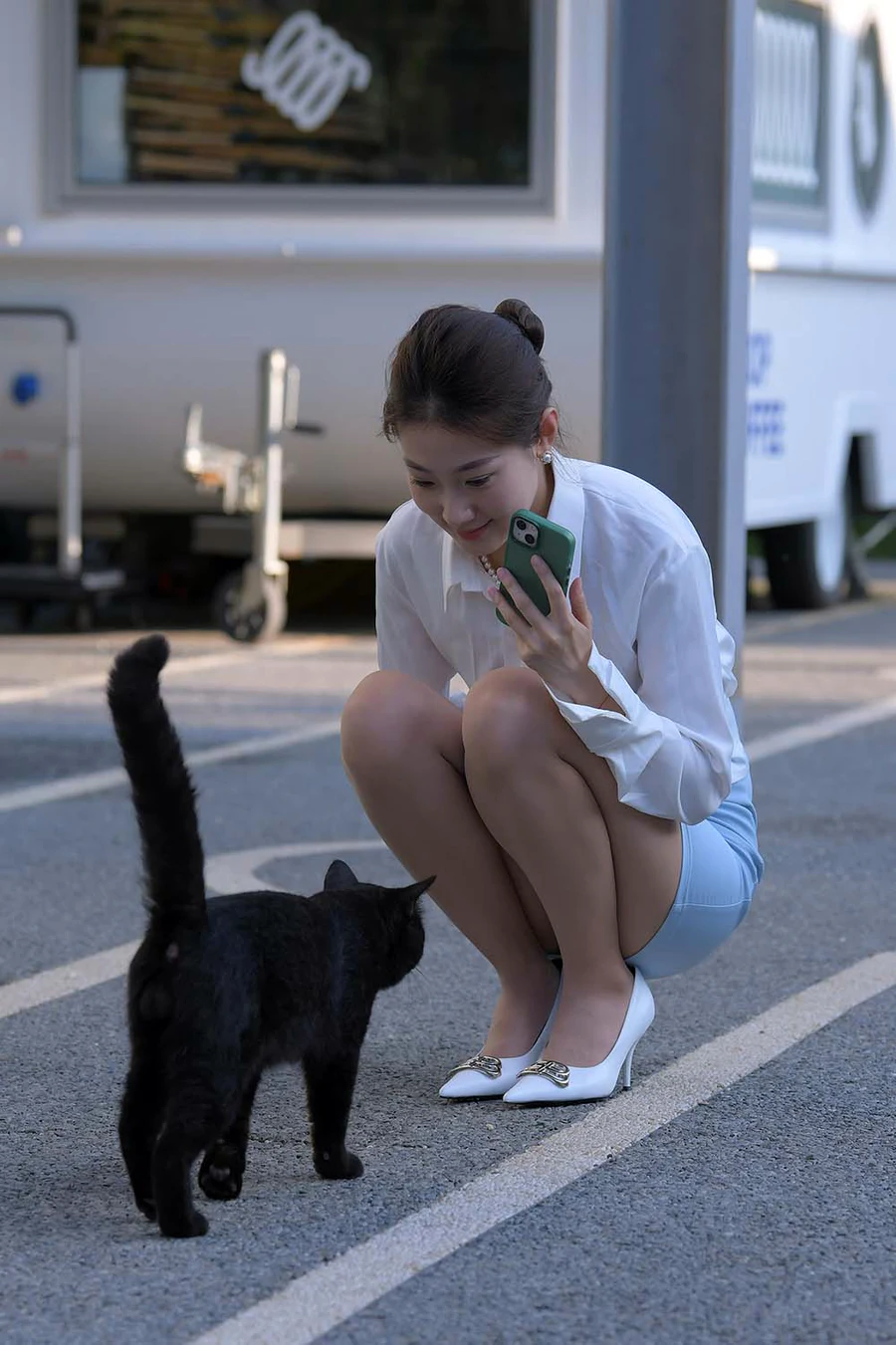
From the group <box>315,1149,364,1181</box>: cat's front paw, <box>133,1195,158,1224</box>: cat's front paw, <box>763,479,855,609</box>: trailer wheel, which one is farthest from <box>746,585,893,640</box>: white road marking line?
<box>133,1195,158,1224</box>: cat's front paw

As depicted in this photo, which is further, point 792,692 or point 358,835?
point 792,692

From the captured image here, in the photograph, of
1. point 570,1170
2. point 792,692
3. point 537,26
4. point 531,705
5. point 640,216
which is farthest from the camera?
point 537,26

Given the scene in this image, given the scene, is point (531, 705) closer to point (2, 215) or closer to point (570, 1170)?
point (570, 1170)

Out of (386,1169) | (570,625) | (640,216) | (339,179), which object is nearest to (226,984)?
(386,1169)

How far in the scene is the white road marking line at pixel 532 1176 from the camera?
96.5 inches

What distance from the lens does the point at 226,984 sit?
2.63 metres

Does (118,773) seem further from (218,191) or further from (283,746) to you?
(218,191)

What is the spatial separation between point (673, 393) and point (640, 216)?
1.39 feet

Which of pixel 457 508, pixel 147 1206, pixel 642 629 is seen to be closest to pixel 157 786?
pixel 147 1206

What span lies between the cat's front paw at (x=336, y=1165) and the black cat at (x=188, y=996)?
4.5 inches

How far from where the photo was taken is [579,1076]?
127 inches

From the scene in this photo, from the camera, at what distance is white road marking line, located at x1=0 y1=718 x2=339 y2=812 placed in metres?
5.64

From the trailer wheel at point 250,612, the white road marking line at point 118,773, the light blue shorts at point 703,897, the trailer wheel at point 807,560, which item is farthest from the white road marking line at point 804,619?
the light blue shorts at point 703,897

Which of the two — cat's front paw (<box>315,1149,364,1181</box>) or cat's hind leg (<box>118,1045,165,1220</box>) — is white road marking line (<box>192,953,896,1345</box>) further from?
cat's hind leg (<box>118,1045,165,1220</box>)
